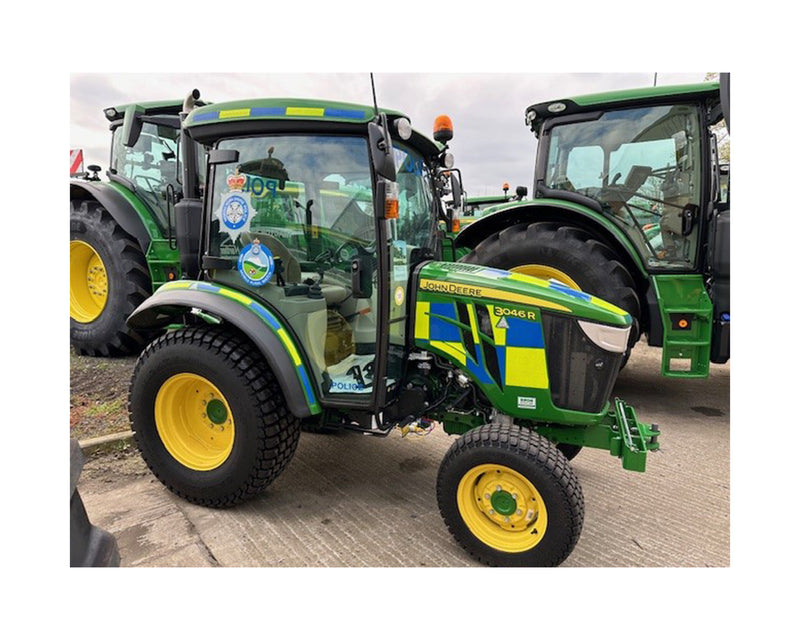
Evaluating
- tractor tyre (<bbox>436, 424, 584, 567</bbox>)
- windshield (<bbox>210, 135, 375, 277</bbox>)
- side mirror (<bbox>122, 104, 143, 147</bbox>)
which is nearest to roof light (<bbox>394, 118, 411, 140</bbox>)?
windshield (<bbox>210, 135, 375, 277</bbox>)

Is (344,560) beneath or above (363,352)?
beneath

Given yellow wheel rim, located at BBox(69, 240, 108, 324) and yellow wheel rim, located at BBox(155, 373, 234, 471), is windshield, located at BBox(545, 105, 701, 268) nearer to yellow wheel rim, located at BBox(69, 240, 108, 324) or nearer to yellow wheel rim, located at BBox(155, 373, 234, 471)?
yellow wheel rim, located at BBox(155, 373, 234, 471)

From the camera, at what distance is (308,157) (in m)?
2.54

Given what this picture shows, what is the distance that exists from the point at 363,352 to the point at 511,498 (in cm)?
101

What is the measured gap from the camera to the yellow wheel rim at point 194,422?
276cm

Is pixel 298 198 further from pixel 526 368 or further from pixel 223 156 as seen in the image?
pixel 526 368

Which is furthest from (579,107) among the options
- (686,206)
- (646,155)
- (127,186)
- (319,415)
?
(127,186)

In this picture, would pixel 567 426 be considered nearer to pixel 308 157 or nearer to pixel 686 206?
pixel 308 157

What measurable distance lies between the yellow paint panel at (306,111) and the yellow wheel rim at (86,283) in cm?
371

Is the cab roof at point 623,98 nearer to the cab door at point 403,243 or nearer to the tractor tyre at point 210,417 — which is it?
the cab door at point 403,243

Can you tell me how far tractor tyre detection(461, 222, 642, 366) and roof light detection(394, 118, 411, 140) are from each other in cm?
189

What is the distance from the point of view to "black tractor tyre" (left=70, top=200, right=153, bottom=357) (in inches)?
197

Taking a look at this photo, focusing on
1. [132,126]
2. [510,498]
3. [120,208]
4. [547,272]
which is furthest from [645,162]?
[120,208]

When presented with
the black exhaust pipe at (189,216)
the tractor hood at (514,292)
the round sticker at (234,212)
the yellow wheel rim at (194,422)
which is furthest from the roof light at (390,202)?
the yellow wheel rim at (194,422)
